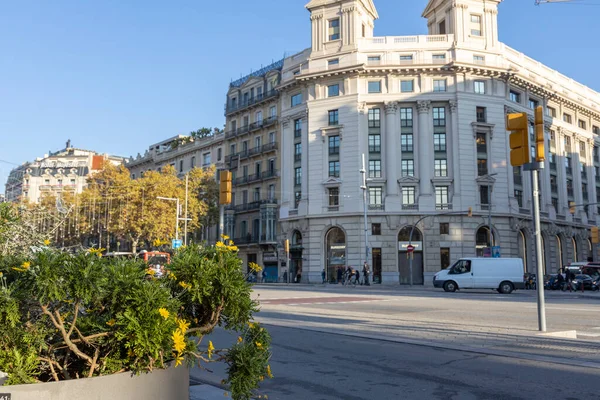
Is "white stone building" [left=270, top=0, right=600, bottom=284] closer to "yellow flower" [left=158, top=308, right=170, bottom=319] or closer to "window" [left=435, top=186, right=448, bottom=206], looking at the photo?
"window" [left=435, top=186, right=448, bottom=206]

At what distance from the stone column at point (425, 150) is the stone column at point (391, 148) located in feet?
6.92

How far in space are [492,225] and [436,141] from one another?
8.93 m

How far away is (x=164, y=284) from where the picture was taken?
392 cm

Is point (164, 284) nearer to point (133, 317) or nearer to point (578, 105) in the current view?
point (133, 317)

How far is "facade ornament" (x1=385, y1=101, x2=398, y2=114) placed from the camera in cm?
4693

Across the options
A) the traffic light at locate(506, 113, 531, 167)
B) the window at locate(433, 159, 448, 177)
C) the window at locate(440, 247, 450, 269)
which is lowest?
the window at locate(440, 247, 450, 269)

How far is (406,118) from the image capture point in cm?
4725

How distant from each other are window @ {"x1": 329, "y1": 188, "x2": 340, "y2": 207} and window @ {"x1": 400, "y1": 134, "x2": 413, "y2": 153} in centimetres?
710

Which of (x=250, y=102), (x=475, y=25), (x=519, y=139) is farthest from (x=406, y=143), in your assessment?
(x=519, y=139)

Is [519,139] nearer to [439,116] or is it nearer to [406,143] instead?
[406,143]

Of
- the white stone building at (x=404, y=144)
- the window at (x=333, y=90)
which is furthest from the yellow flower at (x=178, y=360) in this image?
the window at (x=333, y=90)

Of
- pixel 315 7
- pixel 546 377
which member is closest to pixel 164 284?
pixel 546 377

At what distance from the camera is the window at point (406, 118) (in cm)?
4716

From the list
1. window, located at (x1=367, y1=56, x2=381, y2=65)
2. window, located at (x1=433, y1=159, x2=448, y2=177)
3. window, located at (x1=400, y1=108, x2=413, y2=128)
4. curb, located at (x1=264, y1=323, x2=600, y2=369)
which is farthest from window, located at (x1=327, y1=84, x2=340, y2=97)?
curb, located at (x1=264, y1=323, x2=600, y2=369)
